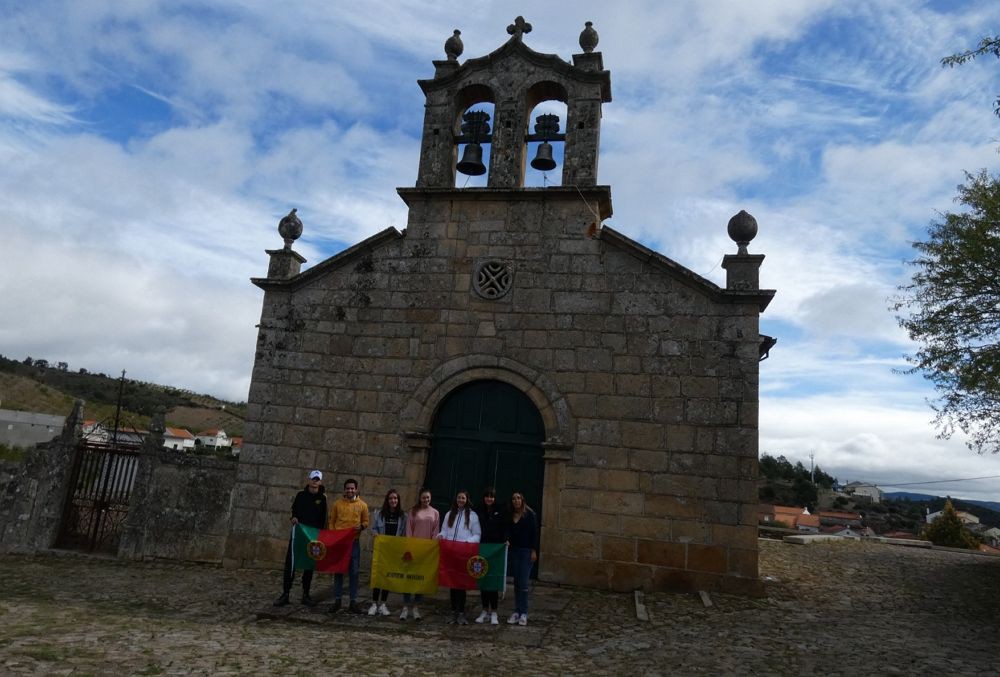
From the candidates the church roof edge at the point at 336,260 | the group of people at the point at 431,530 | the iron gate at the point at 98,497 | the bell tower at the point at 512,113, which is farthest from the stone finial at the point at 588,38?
the iron gate at the point at 98,497

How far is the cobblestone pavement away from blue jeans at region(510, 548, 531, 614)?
0.81 feet

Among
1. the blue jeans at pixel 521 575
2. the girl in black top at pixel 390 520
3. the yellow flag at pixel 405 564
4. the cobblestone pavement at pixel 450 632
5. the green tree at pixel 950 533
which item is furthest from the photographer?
the green tree at pixel 950 533

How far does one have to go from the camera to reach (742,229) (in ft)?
29.6

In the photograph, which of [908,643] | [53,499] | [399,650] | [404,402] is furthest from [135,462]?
[908,643]

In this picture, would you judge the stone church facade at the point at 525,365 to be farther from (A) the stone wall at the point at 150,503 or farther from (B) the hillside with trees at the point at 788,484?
(B) the hillside with trees at the point at 788,484

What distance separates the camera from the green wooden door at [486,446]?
9055 millimetres

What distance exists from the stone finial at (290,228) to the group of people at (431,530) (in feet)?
15.7

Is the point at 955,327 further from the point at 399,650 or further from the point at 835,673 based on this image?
the point at 399,650

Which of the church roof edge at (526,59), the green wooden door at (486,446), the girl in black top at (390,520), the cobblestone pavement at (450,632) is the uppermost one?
the church roof edge at (526,59)

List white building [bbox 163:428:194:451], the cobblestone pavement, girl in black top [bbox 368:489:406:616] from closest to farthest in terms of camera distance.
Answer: the cobblestone pavement
girl in black top [bbox 368:489:406:616]
white building [bbox 163:428:194:451]

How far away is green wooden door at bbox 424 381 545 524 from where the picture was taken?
9.05 meters

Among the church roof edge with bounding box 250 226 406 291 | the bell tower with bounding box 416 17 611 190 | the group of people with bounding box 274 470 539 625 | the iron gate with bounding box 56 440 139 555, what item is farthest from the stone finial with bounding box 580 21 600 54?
the iron gate with bounding box 56 440 139 555

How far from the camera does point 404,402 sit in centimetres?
950

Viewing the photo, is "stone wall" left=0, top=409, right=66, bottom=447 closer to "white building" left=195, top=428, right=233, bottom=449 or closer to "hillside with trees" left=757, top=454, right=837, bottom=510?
"white building" left=195, top=428, right=233, bottom=449
